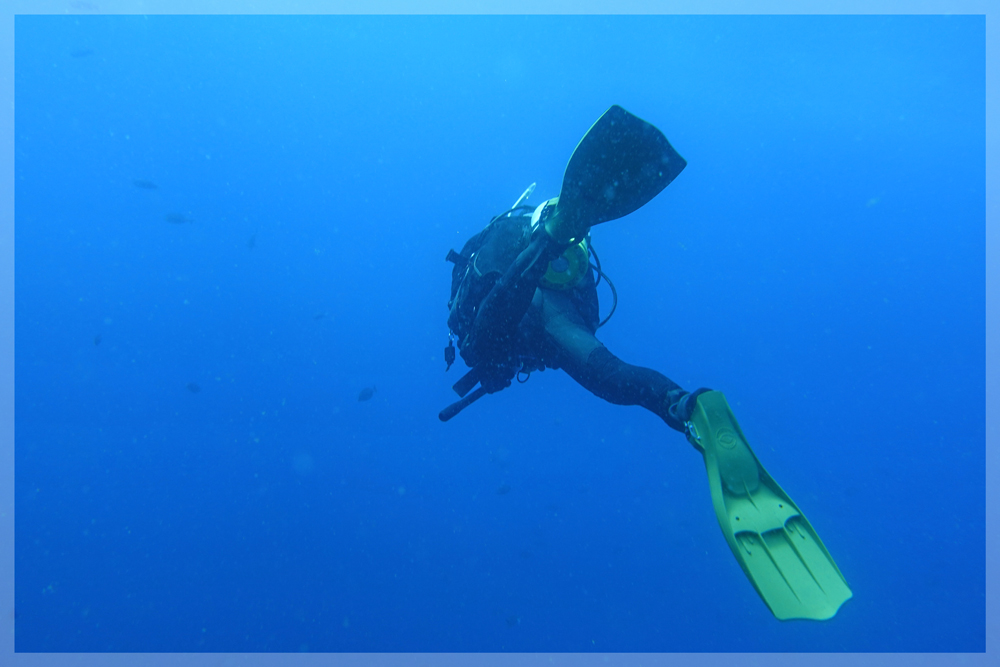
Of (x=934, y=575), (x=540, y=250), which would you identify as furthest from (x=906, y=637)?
(x=540, y=250)

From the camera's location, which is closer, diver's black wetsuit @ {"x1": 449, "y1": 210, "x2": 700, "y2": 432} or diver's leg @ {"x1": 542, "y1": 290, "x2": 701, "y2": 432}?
diver's leg @ {"x1": 542, "y1": 290, "x2": 701, "y2": 432}

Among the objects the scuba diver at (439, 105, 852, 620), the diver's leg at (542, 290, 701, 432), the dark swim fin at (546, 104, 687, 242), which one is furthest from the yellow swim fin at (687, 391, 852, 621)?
the dark swim fin at (546, 104, 687, 242)

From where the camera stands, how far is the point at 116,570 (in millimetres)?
15289

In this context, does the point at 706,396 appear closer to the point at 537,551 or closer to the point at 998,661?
the point at 537,551

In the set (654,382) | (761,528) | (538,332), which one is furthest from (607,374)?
(761,528)

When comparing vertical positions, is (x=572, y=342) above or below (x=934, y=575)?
below

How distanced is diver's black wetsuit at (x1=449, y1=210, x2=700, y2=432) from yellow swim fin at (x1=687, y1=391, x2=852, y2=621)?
180mm

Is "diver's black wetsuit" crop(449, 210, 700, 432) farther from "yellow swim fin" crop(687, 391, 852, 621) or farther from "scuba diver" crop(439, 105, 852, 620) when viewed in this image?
"yellow swim fin" crop(687, 391, 852, 621)

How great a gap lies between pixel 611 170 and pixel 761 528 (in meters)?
2.09

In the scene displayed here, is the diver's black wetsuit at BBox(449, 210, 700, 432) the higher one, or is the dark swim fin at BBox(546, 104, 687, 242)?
the dark swim fin at BBox(546, 104, 687, 242)

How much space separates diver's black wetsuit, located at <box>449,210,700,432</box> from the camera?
2.73 metres

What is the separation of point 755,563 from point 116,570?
64.5 feet

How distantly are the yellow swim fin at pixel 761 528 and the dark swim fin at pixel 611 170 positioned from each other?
1.20 m

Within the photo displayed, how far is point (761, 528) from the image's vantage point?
2.53m
